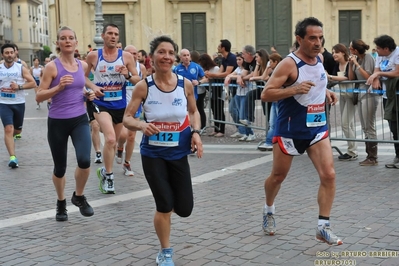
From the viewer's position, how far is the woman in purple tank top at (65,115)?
700 cm

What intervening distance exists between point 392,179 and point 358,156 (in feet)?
7.63

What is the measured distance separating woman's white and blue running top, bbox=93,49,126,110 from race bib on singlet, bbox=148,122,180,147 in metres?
3.55

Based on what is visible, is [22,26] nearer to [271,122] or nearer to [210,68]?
[210,68]

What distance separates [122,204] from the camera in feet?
26.0

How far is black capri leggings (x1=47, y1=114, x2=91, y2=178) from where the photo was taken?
23.0 feet

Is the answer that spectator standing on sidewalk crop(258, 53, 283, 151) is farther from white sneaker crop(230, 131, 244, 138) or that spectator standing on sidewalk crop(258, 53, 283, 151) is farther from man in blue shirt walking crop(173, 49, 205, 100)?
white sneaker crop(230, 131, 244, 138)

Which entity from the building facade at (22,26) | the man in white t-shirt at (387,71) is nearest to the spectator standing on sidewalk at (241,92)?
the man in white t-shirt at (387,71)

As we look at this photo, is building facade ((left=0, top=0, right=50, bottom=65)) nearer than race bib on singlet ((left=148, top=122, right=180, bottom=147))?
No

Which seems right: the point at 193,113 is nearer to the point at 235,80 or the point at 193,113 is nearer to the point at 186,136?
the point at 186,136

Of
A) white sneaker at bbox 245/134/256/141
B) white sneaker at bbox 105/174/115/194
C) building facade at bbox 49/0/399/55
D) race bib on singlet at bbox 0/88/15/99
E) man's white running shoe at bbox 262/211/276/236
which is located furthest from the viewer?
building facade at bbox 49/0/399/55

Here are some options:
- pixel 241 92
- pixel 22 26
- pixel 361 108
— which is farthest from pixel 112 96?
pixel 22 26

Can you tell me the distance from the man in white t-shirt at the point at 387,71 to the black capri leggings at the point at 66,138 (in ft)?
16.7

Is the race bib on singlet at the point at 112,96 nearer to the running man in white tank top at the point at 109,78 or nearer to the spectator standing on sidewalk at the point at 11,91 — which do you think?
the running man in white tank top at the point at 109,78

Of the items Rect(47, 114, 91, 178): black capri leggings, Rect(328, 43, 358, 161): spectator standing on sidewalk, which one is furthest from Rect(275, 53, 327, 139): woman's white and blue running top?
Rect(328, 43, 358, 161): spectator standing on sidewalk
